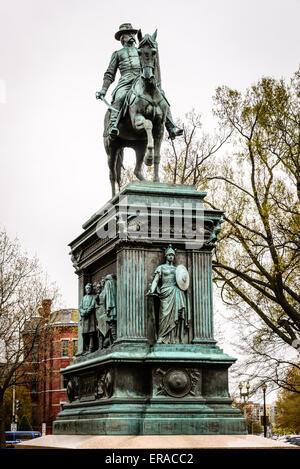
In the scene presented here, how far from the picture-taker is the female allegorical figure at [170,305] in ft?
37.0

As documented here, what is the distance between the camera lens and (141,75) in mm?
12961

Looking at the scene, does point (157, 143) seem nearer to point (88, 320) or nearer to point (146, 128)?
point (146, 128)

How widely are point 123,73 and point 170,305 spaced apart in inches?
207

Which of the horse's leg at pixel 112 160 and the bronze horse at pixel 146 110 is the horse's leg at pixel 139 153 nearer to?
the bronze horse at pixel 146 110

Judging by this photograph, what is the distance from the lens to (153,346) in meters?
11.2

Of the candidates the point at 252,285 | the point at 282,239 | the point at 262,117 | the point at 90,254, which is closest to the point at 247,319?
the point at 252,285

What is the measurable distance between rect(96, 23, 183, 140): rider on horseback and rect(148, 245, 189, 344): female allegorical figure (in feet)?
11.2

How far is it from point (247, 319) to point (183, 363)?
18.5 m

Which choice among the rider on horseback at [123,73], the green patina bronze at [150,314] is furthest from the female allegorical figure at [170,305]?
the rider on horseback at [123,73]

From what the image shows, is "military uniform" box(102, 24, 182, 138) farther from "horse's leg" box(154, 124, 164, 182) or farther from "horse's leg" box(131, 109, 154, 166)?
"horse's leg" box(131, 109, 154, 166)

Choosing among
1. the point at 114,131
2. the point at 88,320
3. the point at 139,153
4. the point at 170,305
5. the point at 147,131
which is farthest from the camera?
the point at 139,153

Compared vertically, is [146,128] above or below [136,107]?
below

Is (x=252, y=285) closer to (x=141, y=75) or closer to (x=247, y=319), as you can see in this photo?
(x=247, y=319)

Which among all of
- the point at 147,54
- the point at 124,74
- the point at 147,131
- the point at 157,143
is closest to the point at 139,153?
the point at 157,143
